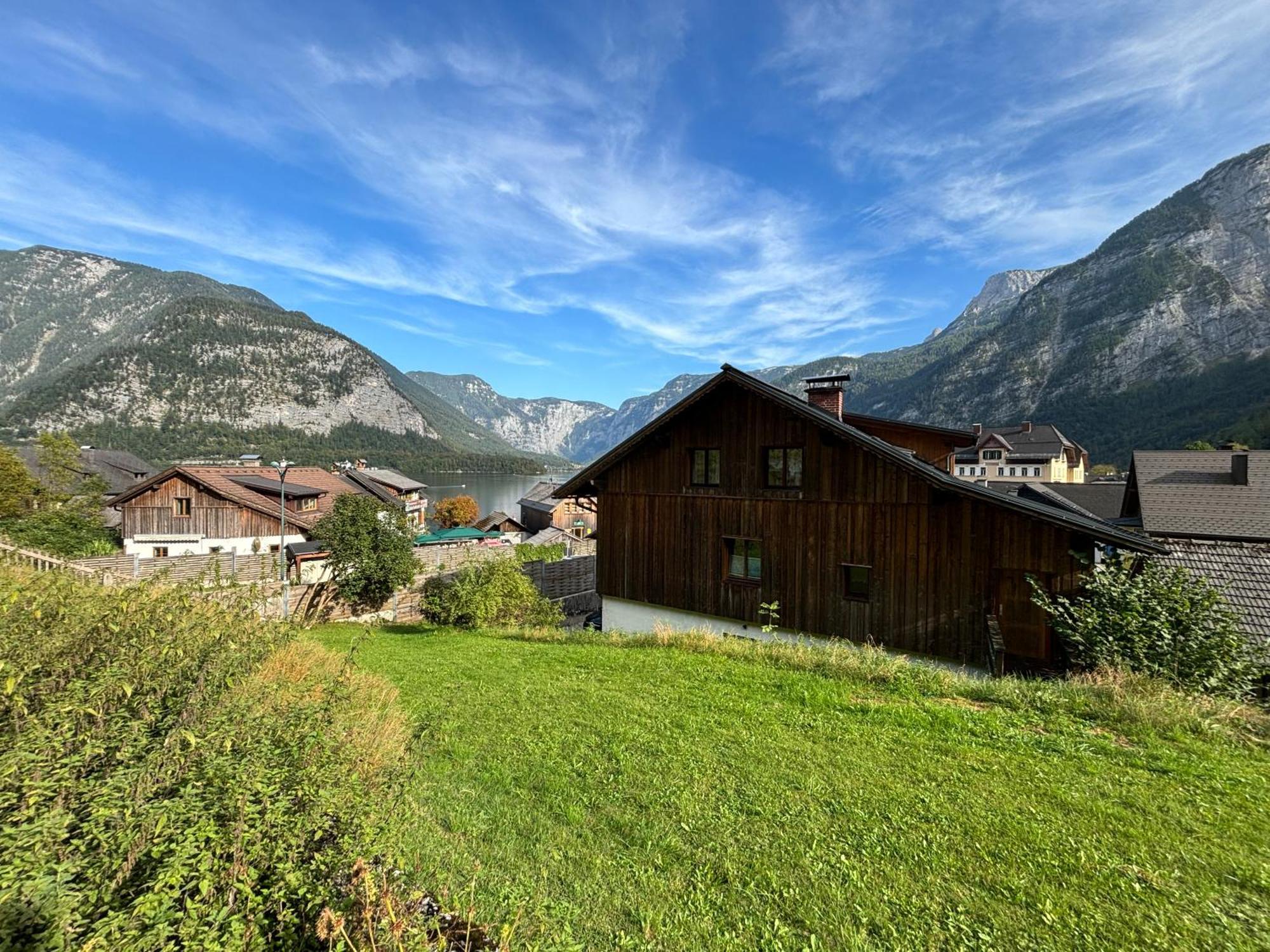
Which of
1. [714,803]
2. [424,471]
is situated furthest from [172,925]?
[424,471]

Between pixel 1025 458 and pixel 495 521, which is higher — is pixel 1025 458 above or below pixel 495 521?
above

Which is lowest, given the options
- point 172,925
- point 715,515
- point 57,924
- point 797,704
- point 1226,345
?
point 797,704

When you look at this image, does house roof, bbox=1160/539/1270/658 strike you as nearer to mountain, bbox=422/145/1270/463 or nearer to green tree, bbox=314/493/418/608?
green tree, bbox=314/493/418/608

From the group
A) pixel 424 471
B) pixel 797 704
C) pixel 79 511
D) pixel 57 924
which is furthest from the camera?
pixel 424 471

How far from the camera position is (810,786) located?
4.89 meters

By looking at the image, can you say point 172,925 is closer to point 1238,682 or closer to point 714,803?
point 714,803

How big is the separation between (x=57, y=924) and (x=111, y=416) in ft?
588

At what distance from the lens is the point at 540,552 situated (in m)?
30.6

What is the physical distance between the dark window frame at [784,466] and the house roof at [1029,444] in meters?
64.4

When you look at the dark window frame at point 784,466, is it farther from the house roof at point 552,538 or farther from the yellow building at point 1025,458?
the yellow building at point 1025,458

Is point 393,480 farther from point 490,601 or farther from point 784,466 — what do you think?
point 784,466

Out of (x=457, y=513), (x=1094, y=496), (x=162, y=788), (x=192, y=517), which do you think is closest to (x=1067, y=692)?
(x=162, y=788)

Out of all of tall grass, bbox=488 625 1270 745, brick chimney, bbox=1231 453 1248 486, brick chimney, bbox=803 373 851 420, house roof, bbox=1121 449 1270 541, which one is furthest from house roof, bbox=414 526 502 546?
brick chimney, bbox=1231 453 1248 486

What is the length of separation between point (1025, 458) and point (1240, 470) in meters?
53.5
